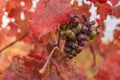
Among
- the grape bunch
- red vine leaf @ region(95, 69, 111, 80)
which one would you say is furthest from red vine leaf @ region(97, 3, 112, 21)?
red vine leaf @ region(95, 69, 111, 80)

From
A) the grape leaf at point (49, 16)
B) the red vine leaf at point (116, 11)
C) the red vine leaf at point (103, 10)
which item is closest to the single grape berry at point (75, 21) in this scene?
the grape leaf at point (49, 16)

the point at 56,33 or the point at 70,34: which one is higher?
the point at 70,34

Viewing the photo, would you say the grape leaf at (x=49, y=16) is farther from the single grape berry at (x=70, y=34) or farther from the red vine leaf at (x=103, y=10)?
the red vine leaf at (x=103, y=10)

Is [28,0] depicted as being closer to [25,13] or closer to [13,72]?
[25,13]

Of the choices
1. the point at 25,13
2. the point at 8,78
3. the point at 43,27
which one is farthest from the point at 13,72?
the point at 25,13

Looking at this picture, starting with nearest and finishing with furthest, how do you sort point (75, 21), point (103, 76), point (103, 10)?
point (75, 21) < point (103, 10) < point (103, 76)

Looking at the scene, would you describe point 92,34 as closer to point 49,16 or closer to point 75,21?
point 75,21

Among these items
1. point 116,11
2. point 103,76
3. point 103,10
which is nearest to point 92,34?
point 103,10
